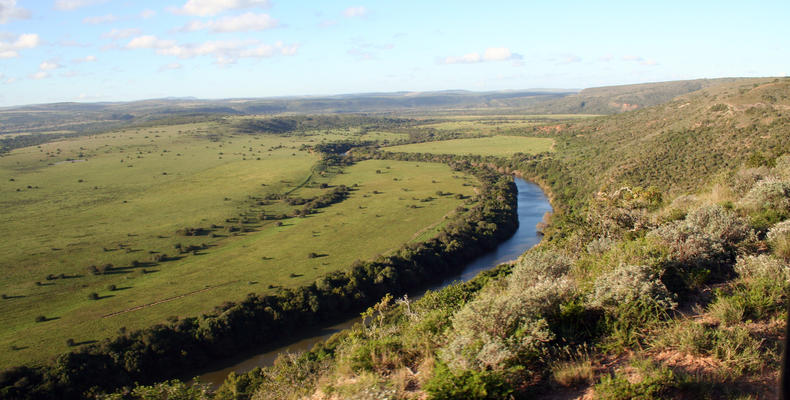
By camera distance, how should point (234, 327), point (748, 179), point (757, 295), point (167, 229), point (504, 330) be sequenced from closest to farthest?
point (757, 295)
point (504, 330)
point (748, 179)
point (234, 327)
point (167, 229)

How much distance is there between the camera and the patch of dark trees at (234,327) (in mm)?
31094

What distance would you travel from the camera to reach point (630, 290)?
8820 millimetres

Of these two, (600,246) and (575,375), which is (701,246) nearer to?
(600,246)

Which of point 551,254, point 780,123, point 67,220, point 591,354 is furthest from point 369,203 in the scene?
point 591,354

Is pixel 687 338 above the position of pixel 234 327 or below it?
above

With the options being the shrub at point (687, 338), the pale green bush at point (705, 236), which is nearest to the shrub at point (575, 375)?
the shrub at point (687, 338)

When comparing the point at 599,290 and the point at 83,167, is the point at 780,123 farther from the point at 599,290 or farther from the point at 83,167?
the point at 83,167

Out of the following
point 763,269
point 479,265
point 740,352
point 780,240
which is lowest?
point 479,265

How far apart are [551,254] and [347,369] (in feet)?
23.1

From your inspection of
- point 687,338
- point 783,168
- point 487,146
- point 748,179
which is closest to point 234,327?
point 748,179

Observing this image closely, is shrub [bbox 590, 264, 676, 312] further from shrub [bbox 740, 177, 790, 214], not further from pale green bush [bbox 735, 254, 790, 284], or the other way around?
shrub [bbox 740, 177, 790, 214]

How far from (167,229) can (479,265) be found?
48749 mm

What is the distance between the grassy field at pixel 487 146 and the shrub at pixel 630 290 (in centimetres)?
11629

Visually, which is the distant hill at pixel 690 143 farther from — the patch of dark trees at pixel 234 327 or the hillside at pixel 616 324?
the hillside at pixel 616 324
